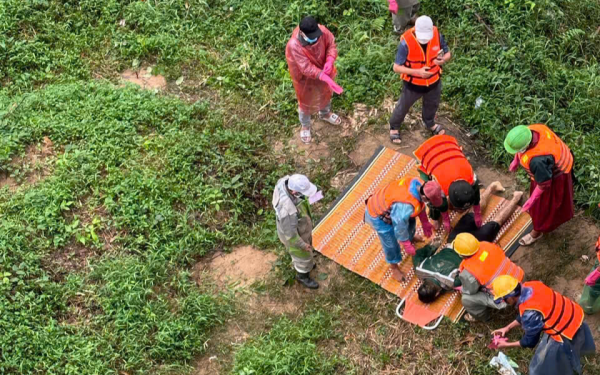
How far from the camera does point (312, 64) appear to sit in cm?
670

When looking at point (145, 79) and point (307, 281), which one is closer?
point (307, 281)

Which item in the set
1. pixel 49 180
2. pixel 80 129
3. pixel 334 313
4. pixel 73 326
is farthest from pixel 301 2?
pixel 73 326

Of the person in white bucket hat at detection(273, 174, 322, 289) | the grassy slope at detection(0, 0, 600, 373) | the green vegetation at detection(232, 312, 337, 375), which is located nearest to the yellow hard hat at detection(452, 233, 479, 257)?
the person in white bucket hat at detection(273, 174, 322, 289)

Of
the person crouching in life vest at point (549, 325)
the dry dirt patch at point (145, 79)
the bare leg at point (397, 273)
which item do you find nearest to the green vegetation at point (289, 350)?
the bare leg at point (397, 273)

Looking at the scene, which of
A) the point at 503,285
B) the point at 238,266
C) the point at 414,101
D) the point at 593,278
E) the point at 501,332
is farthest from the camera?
the point at 414,101

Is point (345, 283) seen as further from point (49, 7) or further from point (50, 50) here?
point (49, 7)

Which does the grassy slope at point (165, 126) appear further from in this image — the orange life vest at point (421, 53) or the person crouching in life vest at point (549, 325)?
the person crouching in life vest at point (549, 325)

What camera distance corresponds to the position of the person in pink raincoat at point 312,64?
650cm

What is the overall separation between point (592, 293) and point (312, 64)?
3626 millimetres

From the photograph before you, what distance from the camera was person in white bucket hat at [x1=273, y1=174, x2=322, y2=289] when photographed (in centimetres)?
542

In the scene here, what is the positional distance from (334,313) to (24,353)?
295 cm

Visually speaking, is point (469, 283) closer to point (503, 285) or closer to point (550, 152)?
point (503, 285)

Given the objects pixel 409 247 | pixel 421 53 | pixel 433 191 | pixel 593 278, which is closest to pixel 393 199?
pixel 433 191

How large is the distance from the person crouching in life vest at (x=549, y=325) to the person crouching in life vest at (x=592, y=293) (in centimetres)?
55
